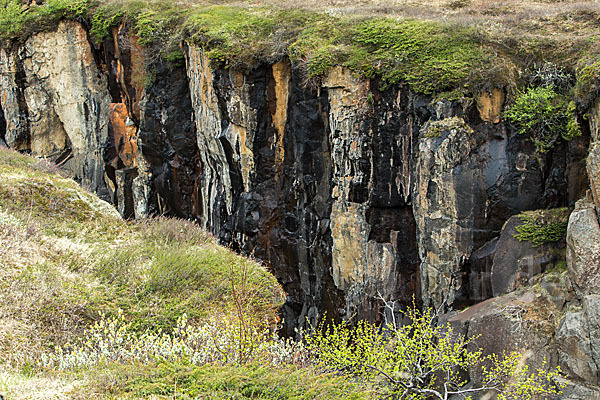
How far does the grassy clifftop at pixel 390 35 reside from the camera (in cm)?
1306

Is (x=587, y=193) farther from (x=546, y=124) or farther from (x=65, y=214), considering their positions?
(x=65, y=214)

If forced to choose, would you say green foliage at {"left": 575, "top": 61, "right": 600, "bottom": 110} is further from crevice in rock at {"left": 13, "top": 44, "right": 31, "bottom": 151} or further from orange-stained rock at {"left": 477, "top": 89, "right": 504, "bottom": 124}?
crevice in rock at {"left": 13, "top": 44, "right": 31, "bottom": 151}

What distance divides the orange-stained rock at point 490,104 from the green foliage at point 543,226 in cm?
253

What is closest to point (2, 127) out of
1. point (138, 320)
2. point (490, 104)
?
point (138, 320)

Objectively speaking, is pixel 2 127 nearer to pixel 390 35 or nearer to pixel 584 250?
pixel 390 35

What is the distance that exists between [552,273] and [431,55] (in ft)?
20.7

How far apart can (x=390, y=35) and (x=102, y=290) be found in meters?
10.7

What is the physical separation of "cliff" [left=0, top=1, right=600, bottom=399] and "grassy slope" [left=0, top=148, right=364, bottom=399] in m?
5.43

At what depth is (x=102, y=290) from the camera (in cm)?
747

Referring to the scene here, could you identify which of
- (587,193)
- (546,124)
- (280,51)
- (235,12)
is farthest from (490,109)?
(235,12)

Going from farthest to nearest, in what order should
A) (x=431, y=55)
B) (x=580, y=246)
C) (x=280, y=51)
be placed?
1. (x=280, y=51)
2. (x=431, y=55)
3. (x=580, y=246)

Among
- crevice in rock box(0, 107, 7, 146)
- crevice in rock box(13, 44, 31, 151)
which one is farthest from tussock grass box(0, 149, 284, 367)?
crevice in rock box(0, 107, 7, 146)

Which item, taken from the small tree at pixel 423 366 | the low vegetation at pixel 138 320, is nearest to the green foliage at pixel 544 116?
the small tree at pixel 423 366

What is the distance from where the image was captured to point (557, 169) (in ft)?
41.1
